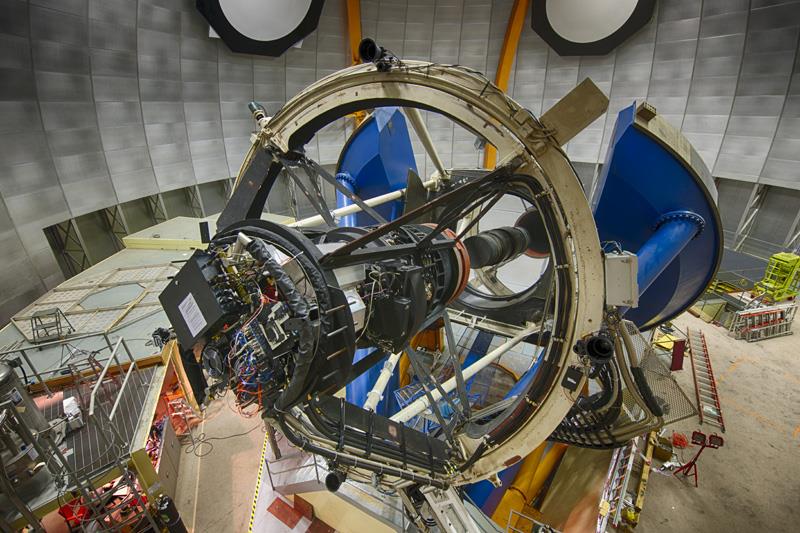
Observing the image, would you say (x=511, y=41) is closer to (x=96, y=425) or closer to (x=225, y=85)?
(x=225, y=85)

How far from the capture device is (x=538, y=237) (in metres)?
7.45

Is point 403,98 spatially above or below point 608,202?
above

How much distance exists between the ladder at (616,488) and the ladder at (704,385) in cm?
281

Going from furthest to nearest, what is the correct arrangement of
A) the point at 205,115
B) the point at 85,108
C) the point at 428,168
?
the point at 428,168, the point at 205,115, the point at 85,108

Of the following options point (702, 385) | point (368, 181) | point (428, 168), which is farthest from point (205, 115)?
point (702, 385)

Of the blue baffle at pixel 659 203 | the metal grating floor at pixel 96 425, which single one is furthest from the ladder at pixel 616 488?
the metal grating floor at pixel 96 425

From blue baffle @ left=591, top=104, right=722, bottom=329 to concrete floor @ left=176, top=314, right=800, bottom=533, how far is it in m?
3.97

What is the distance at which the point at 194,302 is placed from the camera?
2.82 metres

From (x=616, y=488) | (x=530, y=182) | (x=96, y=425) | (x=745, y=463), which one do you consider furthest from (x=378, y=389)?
(x=745, y=463)

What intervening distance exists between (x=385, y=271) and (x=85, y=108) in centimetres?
1164

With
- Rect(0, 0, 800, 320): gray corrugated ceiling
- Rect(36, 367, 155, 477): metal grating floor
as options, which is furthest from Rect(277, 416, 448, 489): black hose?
Rect(0, 0, 800, 320): gray corrugated ceiling

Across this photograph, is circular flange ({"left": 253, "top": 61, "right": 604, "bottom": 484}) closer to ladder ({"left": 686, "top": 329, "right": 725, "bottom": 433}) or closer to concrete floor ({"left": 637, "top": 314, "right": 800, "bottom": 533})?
concrete floor ({"left": 637, "top": 314, "right": 800, "bottom": 533})

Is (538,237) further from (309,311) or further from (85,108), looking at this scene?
(85,108)

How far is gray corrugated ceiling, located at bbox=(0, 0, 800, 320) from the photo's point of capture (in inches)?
347
